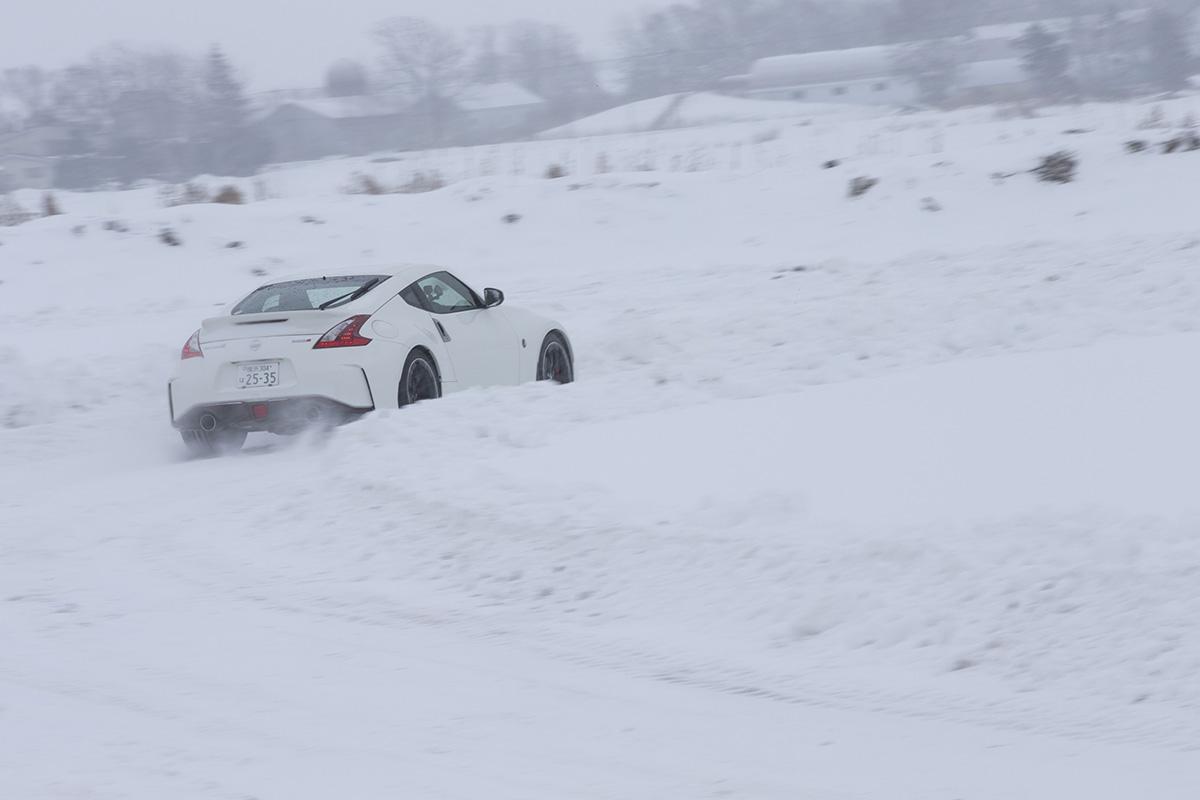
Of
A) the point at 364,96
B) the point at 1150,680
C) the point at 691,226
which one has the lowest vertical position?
the point at 1150,680

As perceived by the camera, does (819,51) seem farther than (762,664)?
Yes

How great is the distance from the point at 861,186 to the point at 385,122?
51.1 meters

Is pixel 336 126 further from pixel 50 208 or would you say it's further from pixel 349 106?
pixel 50 208

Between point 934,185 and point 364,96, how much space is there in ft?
183

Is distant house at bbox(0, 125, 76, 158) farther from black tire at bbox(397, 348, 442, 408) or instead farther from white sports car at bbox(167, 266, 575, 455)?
black tire at bbox(397, 348, 442, 408)

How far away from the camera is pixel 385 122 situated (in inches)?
2808

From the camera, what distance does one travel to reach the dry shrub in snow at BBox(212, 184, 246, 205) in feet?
87.6

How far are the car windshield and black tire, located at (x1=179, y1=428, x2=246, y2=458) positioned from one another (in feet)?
2.92

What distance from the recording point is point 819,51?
3260 inches

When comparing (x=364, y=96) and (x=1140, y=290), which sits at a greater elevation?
(x=364, y=96)

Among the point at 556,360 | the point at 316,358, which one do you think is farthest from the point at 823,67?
the point at 316,358

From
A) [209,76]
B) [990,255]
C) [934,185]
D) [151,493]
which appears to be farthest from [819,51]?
[151,493]

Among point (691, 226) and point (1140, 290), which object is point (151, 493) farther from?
point (691, 226)

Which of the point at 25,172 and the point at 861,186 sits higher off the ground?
the point at 25,172
